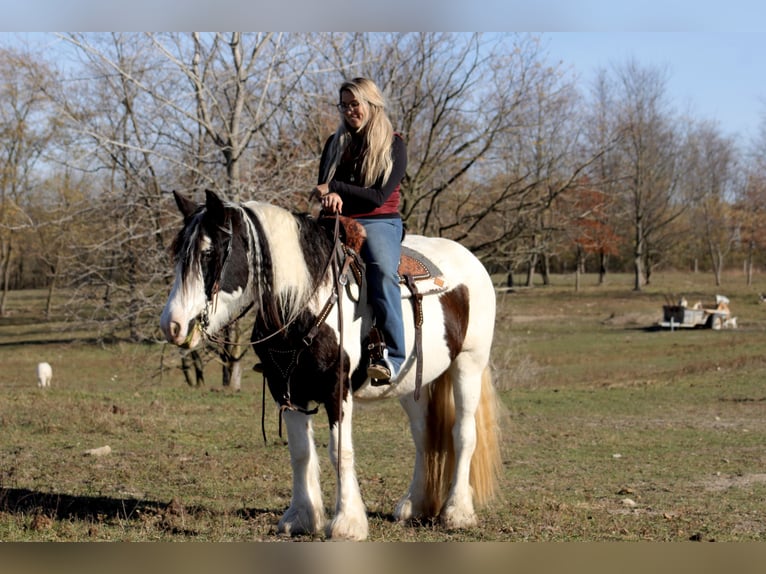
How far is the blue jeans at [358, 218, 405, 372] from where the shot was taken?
527 cm

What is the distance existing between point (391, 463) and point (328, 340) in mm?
3614

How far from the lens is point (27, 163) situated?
3703 cm

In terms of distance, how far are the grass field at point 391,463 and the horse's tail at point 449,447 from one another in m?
0.22

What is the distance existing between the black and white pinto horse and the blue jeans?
120 millimetres

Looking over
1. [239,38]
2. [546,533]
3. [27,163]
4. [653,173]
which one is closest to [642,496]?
[546,533]

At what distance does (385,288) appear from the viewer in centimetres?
527

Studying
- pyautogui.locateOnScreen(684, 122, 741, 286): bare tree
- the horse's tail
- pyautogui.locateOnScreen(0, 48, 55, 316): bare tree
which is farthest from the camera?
pyautogui.locateOnScreen(684, 122, 741, 286): bare tree

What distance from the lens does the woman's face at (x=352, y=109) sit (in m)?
5.23

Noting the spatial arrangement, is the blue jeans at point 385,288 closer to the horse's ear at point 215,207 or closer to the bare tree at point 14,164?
the horse's ear at point 215,207

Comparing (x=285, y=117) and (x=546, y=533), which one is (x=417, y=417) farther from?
(x=285, y=117)

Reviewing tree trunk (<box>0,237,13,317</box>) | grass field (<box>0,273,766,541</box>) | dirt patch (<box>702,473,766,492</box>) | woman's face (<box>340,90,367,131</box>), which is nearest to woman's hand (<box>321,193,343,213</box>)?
woman's face (<box>340,90,367,131</box>)

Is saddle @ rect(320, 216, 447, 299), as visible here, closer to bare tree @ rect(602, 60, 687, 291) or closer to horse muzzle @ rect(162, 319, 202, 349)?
horse muzzle @ rect(162, 319, 202, 349)

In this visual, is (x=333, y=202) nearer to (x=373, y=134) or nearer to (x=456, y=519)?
(x=373, y=134)

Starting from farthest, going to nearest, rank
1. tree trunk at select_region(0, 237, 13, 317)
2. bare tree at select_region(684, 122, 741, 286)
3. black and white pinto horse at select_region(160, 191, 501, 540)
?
bare tree at select_region(684, 122, 741, 286), tree trunk at select_region(0, 237, 13, 317), black and white pinto horse at select_region(160, 191, 501, 540)
